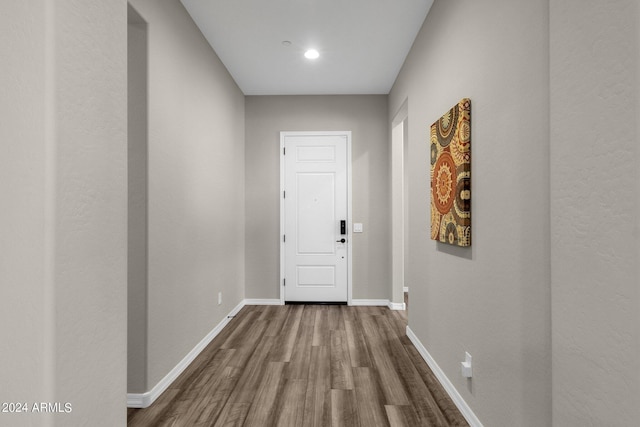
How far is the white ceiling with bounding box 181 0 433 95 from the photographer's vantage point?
2.56m

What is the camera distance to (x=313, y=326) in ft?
11.6

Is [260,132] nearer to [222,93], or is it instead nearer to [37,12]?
[222,93]

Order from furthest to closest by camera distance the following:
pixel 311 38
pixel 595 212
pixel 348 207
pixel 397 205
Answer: pixel 348 207, pixel 397 205, pixel 311 38, pixel 595 212

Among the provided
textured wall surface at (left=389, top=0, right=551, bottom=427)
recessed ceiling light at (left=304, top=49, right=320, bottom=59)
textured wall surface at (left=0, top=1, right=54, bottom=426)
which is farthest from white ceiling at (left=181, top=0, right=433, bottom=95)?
textured wall surface at (left=0, top=1, right=54, bottom=426)

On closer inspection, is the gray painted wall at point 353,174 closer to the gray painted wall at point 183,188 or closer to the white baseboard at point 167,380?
the gray painted wall at point 183,188

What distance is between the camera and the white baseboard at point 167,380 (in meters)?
2.06

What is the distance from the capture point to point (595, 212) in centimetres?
94

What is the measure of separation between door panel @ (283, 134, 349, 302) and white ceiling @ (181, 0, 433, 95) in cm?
78

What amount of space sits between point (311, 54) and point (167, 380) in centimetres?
300

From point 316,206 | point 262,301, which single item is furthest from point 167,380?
point 316,206

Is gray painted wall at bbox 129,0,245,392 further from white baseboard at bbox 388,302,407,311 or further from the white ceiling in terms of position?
white baseboard at bbox 388,302,407,311

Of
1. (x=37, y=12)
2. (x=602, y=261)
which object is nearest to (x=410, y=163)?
(x=602, y=261)

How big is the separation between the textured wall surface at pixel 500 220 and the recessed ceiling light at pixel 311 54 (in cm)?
117

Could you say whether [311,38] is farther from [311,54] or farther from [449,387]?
[449,387]
